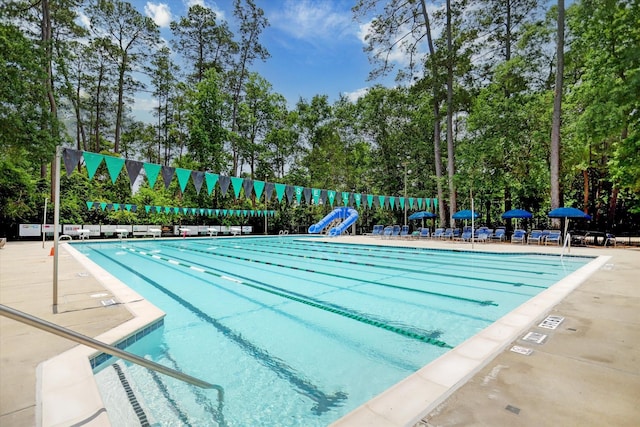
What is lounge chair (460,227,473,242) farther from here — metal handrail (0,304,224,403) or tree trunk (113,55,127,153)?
tree trunk (113,55,127,153)

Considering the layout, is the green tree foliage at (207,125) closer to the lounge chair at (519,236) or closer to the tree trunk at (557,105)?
the lounge chair at (519,236)

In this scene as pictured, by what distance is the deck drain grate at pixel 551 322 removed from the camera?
302 cm

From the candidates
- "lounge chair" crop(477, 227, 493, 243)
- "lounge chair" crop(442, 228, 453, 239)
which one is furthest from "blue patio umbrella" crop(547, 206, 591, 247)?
"lounge chair" crop(442, 228, 453, 239)

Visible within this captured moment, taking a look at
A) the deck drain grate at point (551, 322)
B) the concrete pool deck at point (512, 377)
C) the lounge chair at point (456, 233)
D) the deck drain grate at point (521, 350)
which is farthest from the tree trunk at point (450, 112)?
the deck drain grate at point (521, 350)

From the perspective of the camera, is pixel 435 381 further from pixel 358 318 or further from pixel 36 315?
pixel 36 315

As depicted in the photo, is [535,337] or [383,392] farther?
[535,337]

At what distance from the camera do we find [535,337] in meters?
2.75

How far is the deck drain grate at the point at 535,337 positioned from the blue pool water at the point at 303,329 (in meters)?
0.73

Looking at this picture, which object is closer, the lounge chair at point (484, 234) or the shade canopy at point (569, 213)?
the shade canopy at point (569, 213)

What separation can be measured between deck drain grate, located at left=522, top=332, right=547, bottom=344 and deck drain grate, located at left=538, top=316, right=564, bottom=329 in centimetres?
29

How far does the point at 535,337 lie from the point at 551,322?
59cm

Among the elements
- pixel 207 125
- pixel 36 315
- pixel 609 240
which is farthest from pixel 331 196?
pixel 207 125

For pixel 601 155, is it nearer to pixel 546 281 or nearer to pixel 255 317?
pixel 546 281

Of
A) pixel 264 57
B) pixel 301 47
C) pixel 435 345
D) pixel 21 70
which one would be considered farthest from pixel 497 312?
pixel 264 57
